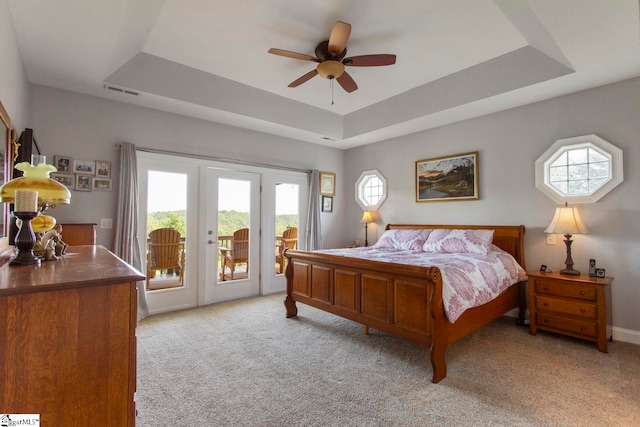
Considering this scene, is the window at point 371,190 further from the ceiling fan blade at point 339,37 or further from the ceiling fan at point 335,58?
the ceiling fan blade at point 339,37

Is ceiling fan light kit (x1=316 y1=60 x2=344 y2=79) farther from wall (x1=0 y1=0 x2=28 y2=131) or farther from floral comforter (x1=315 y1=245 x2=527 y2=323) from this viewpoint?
wall (x1=0 y1=0 x2=28 y2=131)

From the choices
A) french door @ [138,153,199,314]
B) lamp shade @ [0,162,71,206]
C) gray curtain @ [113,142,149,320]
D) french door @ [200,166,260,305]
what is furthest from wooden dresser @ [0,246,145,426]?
french door @ [200,166,260,305]

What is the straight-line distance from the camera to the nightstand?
2.77m

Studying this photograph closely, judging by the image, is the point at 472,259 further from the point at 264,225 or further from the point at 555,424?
the point at 264,225

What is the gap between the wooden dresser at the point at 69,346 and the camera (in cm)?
92

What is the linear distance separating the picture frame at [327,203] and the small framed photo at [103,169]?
3.21m

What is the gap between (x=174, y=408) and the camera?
6.32 ft

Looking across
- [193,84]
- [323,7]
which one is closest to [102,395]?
[323,7]

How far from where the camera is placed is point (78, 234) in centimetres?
299

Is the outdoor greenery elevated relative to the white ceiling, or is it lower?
lower

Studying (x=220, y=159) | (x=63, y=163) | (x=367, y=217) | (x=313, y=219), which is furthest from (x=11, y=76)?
(x=367, y=217)

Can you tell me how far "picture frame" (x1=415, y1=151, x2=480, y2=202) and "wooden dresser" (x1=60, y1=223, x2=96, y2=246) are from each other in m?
4.18

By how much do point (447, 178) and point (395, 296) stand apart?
2.47m

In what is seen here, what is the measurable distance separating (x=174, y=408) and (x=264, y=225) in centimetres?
303
